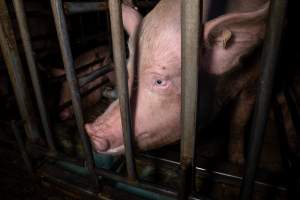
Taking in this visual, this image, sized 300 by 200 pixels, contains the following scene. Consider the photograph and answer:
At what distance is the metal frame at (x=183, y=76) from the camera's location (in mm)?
585

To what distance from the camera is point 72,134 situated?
1.75 m

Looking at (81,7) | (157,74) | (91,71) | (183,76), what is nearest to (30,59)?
(81,7)

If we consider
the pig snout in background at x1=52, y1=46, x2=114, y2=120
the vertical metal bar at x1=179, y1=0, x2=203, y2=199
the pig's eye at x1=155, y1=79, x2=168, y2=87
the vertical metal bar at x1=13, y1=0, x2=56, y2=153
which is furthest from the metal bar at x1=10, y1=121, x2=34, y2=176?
the pig snout in background at x1=52, y1=46, x2=114, y2=120

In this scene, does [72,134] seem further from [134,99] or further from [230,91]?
[230,91]

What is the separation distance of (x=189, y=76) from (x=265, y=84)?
0.68 ft

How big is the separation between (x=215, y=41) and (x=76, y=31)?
304 cm

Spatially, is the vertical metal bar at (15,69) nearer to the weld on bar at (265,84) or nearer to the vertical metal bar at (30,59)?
the vertical metal bar at (30,59)

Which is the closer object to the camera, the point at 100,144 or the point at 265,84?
the point at 265,84

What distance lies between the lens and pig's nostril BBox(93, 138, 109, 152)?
1.11 meters

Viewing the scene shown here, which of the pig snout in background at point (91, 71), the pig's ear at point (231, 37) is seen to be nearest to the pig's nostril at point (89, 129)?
the pig's ear at point (231, 37)

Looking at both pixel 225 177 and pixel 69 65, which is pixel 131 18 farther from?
pixel 225 177

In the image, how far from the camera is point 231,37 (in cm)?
98

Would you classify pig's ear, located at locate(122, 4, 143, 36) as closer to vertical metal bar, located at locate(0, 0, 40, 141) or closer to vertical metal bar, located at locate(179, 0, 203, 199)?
vertical metal bar, located at locate(0, 0, 40, 141)

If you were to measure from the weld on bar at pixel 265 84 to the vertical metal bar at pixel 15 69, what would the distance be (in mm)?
1182
